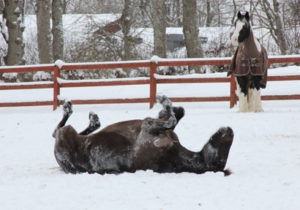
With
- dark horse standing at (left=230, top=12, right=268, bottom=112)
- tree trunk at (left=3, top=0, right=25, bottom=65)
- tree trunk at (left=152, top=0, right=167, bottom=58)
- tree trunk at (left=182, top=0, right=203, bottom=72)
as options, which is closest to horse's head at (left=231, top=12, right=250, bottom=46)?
dark horse standing at (left=230, top=12, right=268, bottom=112)

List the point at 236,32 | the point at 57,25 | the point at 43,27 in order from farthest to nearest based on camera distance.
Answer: the point at 43,27, the point at 57,25, the point at 236,32

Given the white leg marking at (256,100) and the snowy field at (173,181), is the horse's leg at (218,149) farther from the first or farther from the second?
the white leg marking at (256,100)

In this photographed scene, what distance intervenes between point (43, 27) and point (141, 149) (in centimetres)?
1604

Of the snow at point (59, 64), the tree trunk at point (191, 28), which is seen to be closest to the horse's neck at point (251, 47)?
the snow at point (59, 64)

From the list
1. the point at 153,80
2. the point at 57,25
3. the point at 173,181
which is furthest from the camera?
the point at 57,25

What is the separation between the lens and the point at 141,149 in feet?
13.5

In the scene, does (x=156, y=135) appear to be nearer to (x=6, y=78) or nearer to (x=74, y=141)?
(x=74, y=141)

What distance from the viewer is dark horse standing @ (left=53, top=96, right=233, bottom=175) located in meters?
4.03

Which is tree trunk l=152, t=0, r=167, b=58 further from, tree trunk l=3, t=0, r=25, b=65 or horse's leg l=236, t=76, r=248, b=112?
horse's leg l=236, t=76, r=248, b=112

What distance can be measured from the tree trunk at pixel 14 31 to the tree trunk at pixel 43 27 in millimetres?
687

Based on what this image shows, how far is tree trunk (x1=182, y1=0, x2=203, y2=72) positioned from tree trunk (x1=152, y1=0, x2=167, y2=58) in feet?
3.33

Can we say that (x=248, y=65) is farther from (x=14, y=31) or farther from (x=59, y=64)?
(x=14, y=31)

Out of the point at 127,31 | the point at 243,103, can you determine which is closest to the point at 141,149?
the point at 243,103

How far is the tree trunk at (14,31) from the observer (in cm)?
1864
